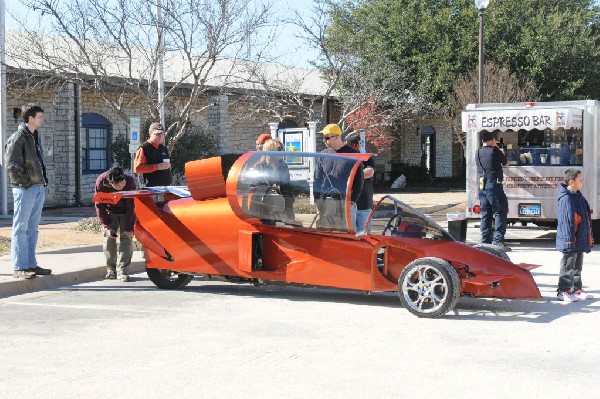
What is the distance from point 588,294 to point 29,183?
6.11 meters

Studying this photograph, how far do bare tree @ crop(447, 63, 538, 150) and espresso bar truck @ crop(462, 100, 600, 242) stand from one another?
15.6m

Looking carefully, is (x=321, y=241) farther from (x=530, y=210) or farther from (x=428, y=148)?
(x=428, y=148)

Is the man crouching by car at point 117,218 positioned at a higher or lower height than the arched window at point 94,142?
lower

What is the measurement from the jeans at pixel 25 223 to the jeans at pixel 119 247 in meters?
0.98

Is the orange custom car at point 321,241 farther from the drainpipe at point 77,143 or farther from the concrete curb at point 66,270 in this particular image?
the drainpipe at point 77,143

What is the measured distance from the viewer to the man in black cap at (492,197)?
45.6ft

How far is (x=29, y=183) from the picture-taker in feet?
33.3

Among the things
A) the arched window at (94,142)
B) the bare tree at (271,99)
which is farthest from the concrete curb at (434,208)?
the arched window at (94,142)

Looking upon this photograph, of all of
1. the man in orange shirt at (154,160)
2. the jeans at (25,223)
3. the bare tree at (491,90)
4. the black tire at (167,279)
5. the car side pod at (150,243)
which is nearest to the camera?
the car side pod at (150,243)

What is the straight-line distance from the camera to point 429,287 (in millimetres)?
8594

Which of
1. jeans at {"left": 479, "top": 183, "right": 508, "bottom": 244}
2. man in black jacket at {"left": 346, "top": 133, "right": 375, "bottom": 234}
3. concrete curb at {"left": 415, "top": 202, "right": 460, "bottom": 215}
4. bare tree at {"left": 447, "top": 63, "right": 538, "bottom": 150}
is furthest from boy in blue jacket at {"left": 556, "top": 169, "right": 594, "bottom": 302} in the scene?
bare tree at {"left": 447, "top": 63, "right": 538, "bottom": 150}

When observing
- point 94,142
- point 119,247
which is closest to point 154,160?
point 119,247

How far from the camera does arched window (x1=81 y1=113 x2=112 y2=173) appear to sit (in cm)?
2709

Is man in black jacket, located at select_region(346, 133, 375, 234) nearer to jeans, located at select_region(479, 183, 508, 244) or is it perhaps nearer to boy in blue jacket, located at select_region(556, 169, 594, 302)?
boy in blue jacket, located at select_region(556, 169, 594, 302)
